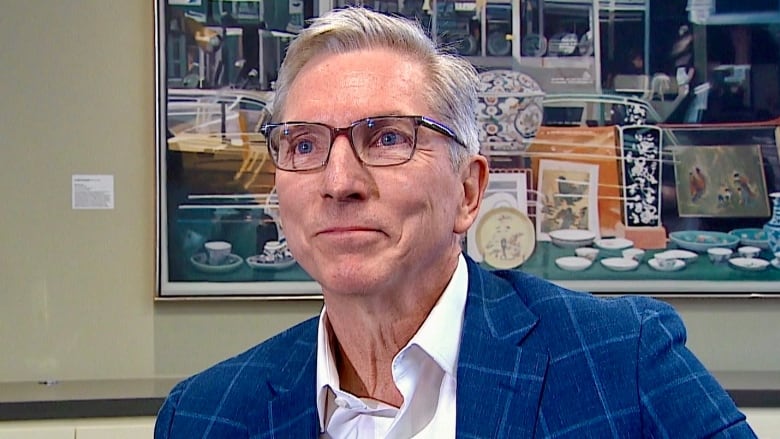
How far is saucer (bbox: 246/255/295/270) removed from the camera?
6.40 feet

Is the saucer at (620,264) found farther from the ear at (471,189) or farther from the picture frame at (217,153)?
the ear at (471,189)

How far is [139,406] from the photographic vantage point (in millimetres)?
1711

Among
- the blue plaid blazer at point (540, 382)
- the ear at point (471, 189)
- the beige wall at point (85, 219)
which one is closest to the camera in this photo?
the blue plaid blazer at point (540, 382)

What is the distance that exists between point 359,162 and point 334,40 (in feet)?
0.54

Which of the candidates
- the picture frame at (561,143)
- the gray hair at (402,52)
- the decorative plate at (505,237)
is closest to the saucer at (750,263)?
Answer: the picture frame at (561,143)

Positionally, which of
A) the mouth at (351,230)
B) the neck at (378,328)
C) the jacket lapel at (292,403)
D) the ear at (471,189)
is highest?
the ear at (471,189)

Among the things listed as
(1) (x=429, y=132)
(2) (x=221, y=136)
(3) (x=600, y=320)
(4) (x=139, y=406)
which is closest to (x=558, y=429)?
(3) (x=600, y=320)

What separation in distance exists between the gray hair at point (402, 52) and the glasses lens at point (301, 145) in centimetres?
5

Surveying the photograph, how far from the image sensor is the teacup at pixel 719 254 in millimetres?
1987

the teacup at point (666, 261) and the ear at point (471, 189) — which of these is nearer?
the ear at point (471, 189)

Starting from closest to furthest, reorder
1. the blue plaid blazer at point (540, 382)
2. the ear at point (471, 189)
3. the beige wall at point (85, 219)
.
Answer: the blue plaid blazer at point (540, 382), the ear at point (471, 189), the beige wall at point (85, 219)

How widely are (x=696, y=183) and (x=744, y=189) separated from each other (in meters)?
0.12

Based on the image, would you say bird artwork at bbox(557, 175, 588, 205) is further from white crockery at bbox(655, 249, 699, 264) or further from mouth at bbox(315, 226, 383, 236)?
mouth at bbox(315, 226, 383, 236)

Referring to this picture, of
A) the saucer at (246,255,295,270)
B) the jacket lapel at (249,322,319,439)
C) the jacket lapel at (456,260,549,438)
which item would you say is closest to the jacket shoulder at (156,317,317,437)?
the jacket lapel at (249,322,319,439)
